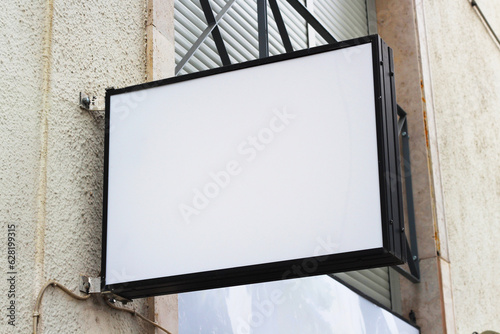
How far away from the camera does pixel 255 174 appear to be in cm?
311

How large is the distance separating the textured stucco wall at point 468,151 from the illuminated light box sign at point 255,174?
4425 mm

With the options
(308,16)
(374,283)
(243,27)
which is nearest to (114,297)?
(308,16)

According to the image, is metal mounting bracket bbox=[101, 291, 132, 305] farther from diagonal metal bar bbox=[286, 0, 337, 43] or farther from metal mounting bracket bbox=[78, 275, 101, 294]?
diagonal metal bar bbox=[286, 0, 337, 43]

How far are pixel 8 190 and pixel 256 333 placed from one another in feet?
6.48

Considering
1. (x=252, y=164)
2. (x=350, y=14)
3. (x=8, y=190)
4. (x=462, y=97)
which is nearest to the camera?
(x=8, y=190)

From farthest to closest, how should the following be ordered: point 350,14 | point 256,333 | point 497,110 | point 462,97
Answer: point 497,110
point 462,97
point 350,14
point 256,333

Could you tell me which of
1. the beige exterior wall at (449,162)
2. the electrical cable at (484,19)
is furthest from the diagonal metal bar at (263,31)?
the electrical cable at (484,19)

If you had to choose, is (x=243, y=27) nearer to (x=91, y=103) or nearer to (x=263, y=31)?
(x=263, y=31)

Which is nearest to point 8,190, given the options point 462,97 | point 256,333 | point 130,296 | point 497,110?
point 130,296

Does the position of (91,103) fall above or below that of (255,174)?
above

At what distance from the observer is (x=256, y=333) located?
178 inches

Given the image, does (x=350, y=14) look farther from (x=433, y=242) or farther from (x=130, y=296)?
(x=130, y=296)

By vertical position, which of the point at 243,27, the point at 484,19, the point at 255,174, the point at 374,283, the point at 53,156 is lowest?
the point at 374,283

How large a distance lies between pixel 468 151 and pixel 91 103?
5660mm
